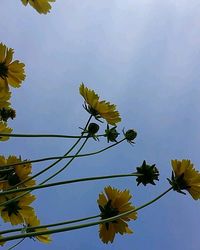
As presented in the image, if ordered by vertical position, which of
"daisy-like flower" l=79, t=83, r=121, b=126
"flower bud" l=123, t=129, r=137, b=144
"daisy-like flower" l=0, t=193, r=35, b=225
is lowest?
"daisy-like flower" l=0, t=193, r=35, b=225

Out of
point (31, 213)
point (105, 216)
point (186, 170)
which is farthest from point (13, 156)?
point (186, 170)

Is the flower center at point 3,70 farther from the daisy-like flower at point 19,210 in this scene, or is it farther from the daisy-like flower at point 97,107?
the daisy-like flower at point 19,210

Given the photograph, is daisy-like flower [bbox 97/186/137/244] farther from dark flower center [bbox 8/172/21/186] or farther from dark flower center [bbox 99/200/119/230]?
dark flower center [bbox 8/172/21/186]

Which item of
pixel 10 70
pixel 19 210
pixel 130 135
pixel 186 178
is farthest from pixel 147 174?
pixel 10 70

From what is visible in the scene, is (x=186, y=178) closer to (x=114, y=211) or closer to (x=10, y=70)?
(x=114, y=211)

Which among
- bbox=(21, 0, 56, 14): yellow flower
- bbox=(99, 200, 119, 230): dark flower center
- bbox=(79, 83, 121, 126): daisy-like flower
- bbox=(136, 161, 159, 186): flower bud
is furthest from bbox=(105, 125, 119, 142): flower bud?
bbox=(21, 0, 56, 14): yellow flower

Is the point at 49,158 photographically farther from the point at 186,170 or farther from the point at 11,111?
the point at 11,111
